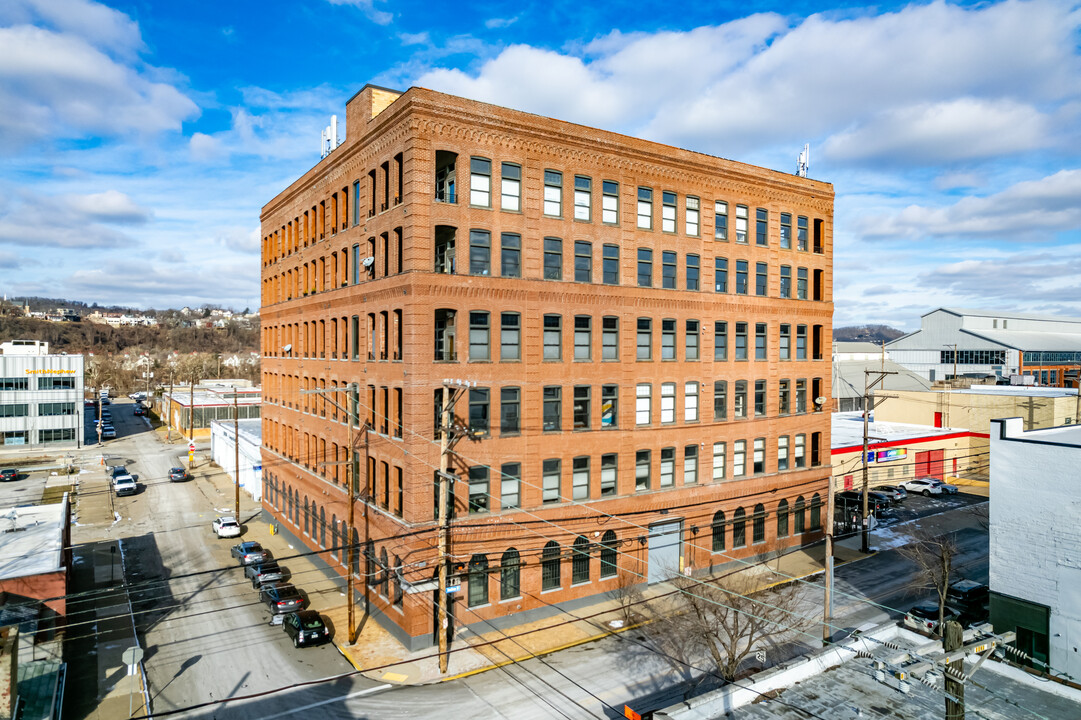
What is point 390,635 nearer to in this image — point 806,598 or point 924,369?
point 806,598

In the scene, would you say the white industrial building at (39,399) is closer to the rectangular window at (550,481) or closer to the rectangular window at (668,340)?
the rectangular window at (550,481)

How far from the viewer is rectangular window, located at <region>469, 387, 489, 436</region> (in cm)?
2830

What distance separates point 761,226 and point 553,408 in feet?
60.8

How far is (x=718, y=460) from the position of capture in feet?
120

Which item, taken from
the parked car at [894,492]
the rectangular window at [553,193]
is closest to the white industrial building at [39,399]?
the rectangular window at [553,193]

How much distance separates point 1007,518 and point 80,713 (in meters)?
35.0

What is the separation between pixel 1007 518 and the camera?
2467cm

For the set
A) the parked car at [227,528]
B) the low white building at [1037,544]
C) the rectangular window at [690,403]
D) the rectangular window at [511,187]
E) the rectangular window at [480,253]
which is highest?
the rectangular window at [511,187]

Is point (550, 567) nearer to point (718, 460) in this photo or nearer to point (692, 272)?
point (718, 460)

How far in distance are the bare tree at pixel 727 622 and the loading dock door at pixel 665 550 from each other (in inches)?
163

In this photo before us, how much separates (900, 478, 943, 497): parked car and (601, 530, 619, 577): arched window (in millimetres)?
38795

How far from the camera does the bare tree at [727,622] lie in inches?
852

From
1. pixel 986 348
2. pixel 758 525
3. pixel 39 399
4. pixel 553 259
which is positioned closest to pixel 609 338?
pixel 553 259

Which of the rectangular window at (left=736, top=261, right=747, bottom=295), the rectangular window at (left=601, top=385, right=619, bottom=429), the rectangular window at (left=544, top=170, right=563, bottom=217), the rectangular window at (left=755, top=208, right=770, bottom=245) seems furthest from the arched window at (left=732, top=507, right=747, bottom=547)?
the rectangular window at (left=544, top=170, right=563, bottom=217)
